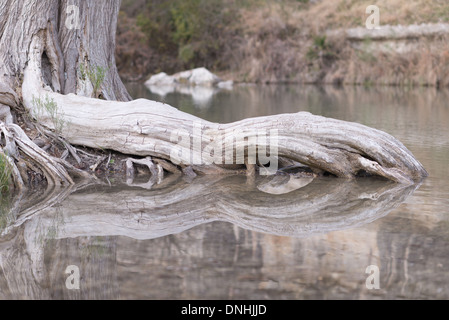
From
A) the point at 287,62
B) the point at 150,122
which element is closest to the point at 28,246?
the point at 150,122

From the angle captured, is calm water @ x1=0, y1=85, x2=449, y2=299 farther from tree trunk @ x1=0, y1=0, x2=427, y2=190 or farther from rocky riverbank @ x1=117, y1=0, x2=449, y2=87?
rocky riverbank @ x1=117, y1=0, x2=449, y2=87

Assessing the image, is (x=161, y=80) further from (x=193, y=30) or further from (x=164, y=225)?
(x=164, y=225)

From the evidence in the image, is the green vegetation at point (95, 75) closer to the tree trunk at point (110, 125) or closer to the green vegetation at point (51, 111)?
the tree trunk at point (110, 125)

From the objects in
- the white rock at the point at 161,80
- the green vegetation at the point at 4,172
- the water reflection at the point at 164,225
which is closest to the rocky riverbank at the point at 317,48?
the white rock at the point at 161,80

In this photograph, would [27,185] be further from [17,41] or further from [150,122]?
[17,41]

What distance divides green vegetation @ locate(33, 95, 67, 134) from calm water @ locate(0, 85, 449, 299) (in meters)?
1.16

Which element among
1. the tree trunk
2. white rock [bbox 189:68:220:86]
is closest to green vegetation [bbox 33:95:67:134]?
the tree trunk

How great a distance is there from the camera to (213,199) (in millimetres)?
6480

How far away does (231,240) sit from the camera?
5.01 metres

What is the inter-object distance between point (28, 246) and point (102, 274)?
98 centimetres

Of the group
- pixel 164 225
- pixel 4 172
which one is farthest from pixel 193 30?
pixel 164 225

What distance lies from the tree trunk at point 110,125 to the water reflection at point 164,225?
32 cm

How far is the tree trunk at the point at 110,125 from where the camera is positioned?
23.4 ft

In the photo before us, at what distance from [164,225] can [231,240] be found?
77cm
